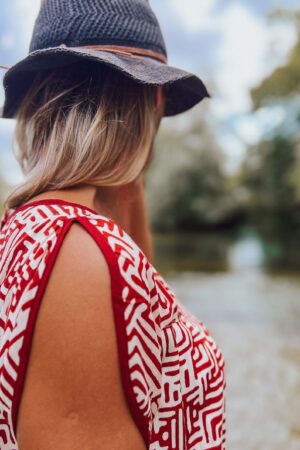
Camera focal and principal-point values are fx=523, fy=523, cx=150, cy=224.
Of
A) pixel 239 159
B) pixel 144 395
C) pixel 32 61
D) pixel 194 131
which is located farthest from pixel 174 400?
pixel 239 159

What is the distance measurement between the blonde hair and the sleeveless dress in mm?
89

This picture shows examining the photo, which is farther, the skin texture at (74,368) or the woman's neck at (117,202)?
the woman's neck at (117,202)

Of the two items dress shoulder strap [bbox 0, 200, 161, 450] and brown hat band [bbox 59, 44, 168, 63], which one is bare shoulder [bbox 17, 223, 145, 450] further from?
brown hat band [bbox 59, 44, 168, 63]

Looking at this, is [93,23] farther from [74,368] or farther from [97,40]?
[74,368]

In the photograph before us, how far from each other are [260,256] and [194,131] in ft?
38.6

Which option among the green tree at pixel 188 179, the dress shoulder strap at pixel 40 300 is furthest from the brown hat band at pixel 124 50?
the green tree at pixel 188 179

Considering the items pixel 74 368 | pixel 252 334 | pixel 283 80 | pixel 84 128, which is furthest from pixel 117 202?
pixel 283 80

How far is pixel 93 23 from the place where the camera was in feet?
4.16

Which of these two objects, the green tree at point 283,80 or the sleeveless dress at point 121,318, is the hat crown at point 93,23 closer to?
the sleeveless dress at point 121,318

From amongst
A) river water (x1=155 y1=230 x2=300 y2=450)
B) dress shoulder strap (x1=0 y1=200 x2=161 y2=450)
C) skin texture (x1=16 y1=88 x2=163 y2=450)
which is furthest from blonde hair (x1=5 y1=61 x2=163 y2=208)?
river water (x1=155 y1=230 x2=300 y2=450)

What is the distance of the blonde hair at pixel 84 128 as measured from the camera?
1171 millimetres

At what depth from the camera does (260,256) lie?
1554 centimetres

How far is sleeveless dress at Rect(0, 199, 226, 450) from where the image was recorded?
3.23 feet

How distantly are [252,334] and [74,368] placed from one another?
6340 mm
